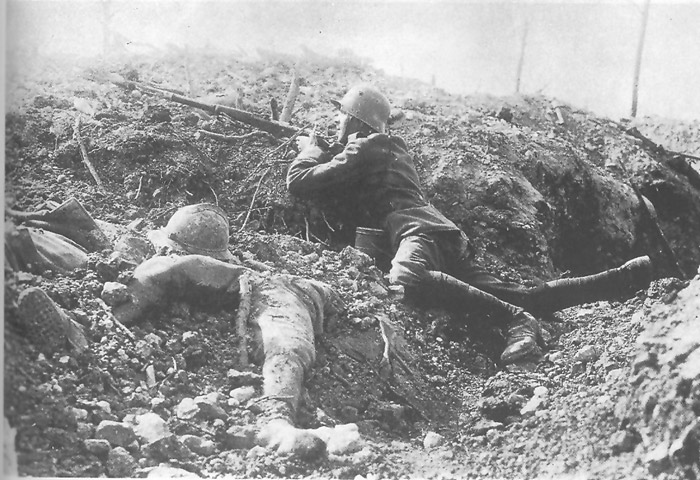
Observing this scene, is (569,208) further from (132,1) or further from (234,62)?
(132,1)

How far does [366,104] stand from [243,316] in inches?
57.1

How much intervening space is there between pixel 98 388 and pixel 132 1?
2023 mm

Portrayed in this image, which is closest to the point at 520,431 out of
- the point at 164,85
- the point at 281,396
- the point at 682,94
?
the point at 281,396

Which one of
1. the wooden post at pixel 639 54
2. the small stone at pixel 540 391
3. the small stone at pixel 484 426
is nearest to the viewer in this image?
the small stone at pixel 484 426

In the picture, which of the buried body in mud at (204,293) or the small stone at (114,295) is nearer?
the buried body in mud at (204,293)

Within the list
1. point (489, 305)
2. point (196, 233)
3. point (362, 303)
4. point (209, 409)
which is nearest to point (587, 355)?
point (489, 305)

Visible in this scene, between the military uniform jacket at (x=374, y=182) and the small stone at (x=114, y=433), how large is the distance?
1.59m

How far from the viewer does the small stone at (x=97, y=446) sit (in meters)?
3.37

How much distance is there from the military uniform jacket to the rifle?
0.20 m

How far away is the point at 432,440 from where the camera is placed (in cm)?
380

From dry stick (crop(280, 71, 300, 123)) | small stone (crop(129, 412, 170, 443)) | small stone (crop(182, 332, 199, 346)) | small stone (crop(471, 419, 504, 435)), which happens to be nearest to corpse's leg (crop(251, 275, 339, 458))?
small stone (crop(182, 332, 199, 346))

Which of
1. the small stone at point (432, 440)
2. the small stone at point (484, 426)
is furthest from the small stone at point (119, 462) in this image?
the small stone at point (484, 426)

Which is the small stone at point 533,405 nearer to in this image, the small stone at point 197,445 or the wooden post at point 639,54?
the small stone at point 197,445

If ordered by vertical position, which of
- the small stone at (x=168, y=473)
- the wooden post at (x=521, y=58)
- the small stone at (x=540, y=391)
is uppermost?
the wooden post at (x=521, y=58)
